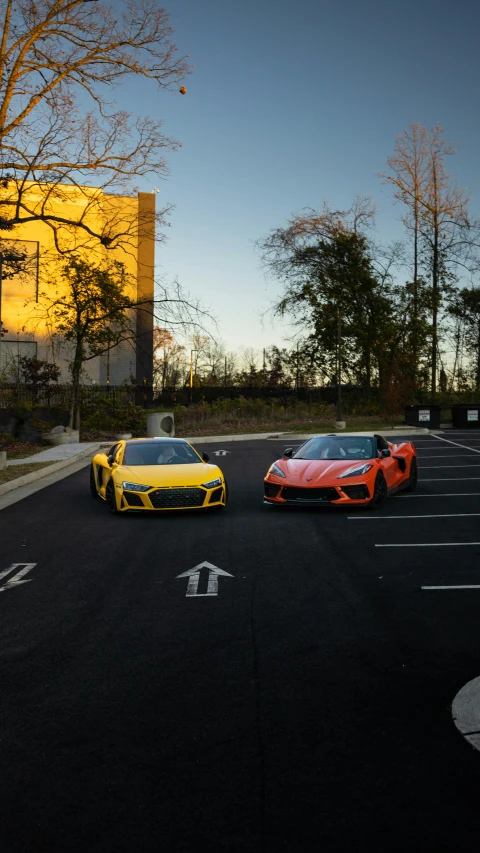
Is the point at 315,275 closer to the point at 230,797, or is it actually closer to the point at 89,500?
the point at 89,500

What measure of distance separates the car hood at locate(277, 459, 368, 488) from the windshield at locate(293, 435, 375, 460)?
0.45 meters

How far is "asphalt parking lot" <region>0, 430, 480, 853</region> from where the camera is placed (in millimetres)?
3396

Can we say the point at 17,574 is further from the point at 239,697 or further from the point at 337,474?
the point at 337,474

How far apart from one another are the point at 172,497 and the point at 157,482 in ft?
1.10

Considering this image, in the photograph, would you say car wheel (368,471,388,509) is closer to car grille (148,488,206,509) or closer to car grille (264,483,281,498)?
car grille (264,483,281,498)

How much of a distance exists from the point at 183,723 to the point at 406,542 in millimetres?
6635

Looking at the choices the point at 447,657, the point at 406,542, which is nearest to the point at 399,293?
the point at 406,542

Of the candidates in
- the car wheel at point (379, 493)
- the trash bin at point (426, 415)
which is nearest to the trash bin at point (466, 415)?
the trash bin at point (426, 415)

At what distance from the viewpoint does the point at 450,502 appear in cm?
1484

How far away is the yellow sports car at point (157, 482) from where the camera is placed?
13211 millimetres

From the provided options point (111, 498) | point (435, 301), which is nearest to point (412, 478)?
point (111, 498)

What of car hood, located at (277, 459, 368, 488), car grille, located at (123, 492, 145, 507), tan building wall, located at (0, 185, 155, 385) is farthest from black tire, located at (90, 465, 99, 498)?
tan building wall, located at (0, 185, 155, 385)

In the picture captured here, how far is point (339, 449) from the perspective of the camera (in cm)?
1492

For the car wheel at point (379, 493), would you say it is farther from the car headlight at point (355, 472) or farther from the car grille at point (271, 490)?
the car grille at point (271, 490)
